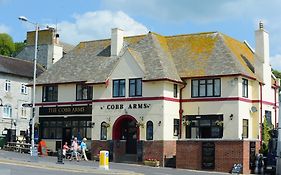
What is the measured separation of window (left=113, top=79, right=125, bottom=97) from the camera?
151 feet

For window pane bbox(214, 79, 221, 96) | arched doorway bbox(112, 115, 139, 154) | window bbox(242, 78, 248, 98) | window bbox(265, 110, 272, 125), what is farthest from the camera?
window bbox(265, 110, 272, 125)

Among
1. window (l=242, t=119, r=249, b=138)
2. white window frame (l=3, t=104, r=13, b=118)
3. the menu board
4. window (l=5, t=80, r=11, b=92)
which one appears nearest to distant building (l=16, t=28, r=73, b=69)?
window (l=5, t=80, r=11, b=92)

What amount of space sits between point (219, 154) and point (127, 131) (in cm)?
912

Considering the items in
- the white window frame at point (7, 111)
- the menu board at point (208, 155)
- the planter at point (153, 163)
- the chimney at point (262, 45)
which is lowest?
the planter at point (153, 163)

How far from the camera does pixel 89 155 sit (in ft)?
155

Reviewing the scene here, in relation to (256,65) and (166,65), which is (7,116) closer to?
(166,65)

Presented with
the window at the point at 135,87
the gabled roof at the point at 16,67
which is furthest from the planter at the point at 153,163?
the gabled roof at the point at 16,67

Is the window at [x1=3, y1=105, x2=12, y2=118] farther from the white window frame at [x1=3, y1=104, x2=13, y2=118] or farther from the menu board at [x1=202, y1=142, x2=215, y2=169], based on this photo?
the menu board at [x1=202, y1=142, x2=215, y2=169]

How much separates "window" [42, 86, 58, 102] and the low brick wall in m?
14.8

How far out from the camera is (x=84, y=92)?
4941cm

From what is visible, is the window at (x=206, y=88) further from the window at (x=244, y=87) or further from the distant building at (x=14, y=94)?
the distant building at (x=14, y=94)

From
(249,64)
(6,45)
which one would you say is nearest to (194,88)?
(249,64)

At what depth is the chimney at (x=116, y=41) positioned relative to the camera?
161 feet

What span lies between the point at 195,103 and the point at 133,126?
578cm
